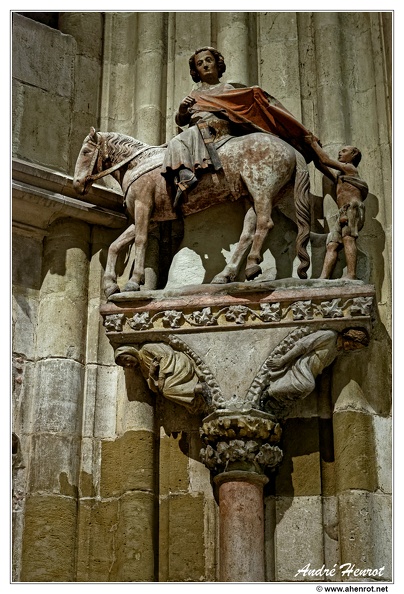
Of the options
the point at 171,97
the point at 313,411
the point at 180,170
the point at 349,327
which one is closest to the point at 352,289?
the point at 349,327

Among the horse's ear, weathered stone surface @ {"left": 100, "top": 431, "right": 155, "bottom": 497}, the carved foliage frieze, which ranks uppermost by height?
the horse's ear

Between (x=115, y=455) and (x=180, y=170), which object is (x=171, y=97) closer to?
(x=180, y=170)

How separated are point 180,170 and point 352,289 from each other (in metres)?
1.05

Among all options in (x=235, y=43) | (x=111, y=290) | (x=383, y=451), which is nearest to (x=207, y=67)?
(x=235, y=43)

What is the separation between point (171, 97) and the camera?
623 centimetres

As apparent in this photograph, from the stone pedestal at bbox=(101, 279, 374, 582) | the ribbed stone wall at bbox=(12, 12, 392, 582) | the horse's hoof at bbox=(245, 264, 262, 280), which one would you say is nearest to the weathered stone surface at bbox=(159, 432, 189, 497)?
the ribbed stone wall at bbox=(12, 12, 392, 582)

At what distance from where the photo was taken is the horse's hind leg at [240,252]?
527cm

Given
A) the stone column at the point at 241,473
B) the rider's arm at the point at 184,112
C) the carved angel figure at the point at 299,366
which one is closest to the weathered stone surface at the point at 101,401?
the stone column at the point at 241,473

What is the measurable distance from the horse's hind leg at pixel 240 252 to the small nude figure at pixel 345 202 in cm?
39

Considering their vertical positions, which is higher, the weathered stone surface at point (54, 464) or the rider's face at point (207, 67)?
the rider's face at point (207, 67)

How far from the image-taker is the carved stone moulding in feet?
16.8

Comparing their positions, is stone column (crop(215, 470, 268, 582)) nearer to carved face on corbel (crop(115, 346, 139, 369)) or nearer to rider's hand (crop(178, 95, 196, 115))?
carved face on corbel (crop(115, 346, 139, 369))

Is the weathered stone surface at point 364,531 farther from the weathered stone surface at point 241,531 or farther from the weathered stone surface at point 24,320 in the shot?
the weathered stone surface at point 24,320

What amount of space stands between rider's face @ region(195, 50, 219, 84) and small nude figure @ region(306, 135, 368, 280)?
62 cm
